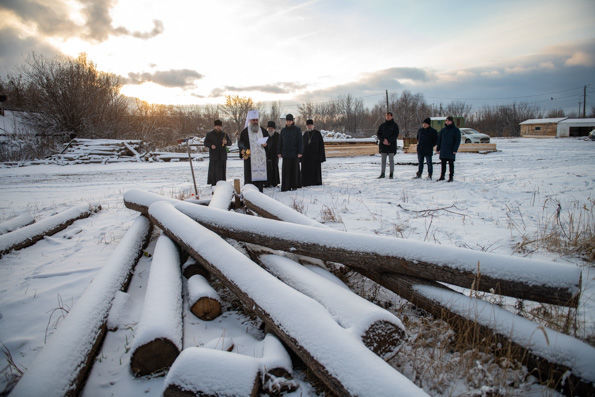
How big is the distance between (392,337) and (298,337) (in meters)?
0.55

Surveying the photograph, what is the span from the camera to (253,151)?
7.95m

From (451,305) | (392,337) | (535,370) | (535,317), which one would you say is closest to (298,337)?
(392,337)

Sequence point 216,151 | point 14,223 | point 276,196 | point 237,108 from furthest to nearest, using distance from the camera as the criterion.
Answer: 1. point 237,108
2. point 216,151
3. point 276,196
4. point 14,223

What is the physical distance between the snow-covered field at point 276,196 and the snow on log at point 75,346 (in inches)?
5.8

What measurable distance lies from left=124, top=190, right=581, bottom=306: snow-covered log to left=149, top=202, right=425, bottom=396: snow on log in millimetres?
470

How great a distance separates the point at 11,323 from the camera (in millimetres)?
2262

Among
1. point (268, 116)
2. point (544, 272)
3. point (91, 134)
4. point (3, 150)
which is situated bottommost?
point (544, 272)

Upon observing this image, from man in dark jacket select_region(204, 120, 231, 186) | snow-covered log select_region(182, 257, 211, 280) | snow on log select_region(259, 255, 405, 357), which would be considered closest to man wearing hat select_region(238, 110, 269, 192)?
man in dark jacket select_region(204, 120, 231, 186)

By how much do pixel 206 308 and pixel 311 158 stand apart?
669cm

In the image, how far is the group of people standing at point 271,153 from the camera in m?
7.63

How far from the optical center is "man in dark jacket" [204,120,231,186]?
8281 millimetres

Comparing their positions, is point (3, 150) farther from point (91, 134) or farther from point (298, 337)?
point (298, 337)

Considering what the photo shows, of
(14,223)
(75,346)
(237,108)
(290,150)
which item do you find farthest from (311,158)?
(237,108)

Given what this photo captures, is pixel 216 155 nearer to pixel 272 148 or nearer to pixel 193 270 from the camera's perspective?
pixel 272 148
